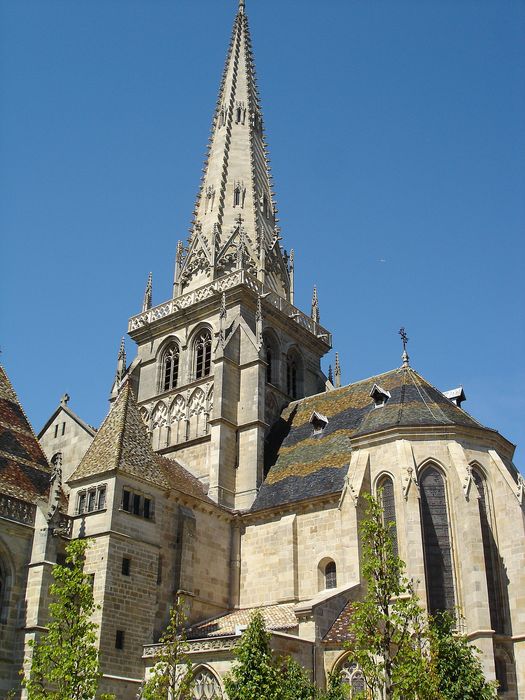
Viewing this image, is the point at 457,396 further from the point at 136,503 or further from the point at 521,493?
the point at 136,503

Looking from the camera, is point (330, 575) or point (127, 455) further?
point (330, 575)

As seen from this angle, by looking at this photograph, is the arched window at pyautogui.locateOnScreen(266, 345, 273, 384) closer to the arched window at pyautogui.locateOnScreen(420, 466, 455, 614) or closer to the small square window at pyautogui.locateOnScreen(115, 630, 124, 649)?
the arched window at pyautogui.locateOnScreen(420, 466, 455, 614)

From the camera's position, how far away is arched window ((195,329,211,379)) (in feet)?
122

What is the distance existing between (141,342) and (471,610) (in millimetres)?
22842

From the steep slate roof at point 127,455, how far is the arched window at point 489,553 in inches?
406

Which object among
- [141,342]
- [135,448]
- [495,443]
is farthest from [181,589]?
[141,342]

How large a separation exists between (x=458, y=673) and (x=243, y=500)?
13.7 m

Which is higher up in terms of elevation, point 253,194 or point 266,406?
point 253,194

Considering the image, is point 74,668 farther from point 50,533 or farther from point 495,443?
point 495,443

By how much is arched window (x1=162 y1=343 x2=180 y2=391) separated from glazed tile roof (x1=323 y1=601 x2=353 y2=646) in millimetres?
16897

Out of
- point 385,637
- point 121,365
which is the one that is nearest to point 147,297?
point 121,365

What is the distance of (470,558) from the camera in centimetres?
2405

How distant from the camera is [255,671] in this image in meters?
19.1

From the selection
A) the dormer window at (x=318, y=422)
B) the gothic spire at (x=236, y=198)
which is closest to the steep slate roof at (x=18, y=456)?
the dormer window at (x=318, y=422)
